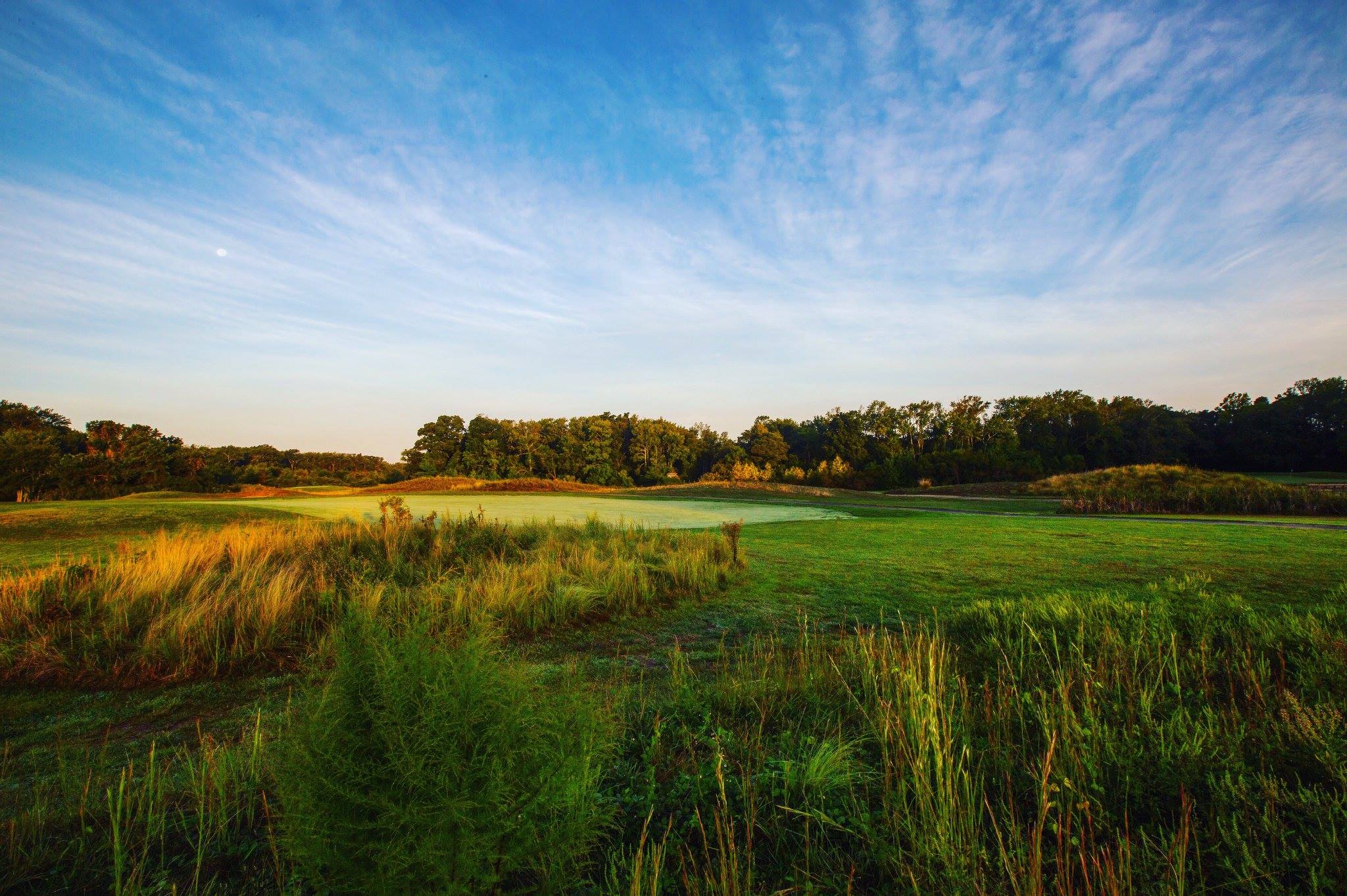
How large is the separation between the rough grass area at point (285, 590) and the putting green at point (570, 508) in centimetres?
781

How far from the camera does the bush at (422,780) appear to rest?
5.50ft

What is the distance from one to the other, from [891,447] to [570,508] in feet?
191

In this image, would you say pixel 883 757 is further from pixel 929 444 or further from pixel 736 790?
pixel 929 444

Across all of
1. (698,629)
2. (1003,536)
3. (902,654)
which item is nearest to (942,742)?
(902,654)

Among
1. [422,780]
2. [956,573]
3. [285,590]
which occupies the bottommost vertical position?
[956,573]

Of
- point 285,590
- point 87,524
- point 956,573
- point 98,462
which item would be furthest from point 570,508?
point 98,462

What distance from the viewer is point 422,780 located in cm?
169

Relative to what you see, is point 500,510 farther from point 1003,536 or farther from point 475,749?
point 475,749

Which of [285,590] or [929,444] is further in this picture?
[929,444]

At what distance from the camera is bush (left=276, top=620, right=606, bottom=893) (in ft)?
5.50

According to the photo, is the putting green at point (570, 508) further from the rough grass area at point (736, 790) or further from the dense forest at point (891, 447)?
the dense forest at point (891, 447)

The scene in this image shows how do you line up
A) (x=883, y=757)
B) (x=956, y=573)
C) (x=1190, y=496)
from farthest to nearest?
(x=1190, y=496) → (x=956, y=573) → (x=883, y=757)

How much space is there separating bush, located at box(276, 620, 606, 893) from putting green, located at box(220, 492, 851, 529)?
51.7 feet

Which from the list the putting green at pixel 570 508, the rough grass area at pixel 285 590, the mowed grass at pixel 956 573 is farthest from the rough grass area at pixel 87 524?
the mowed grass at pixel 956 573
